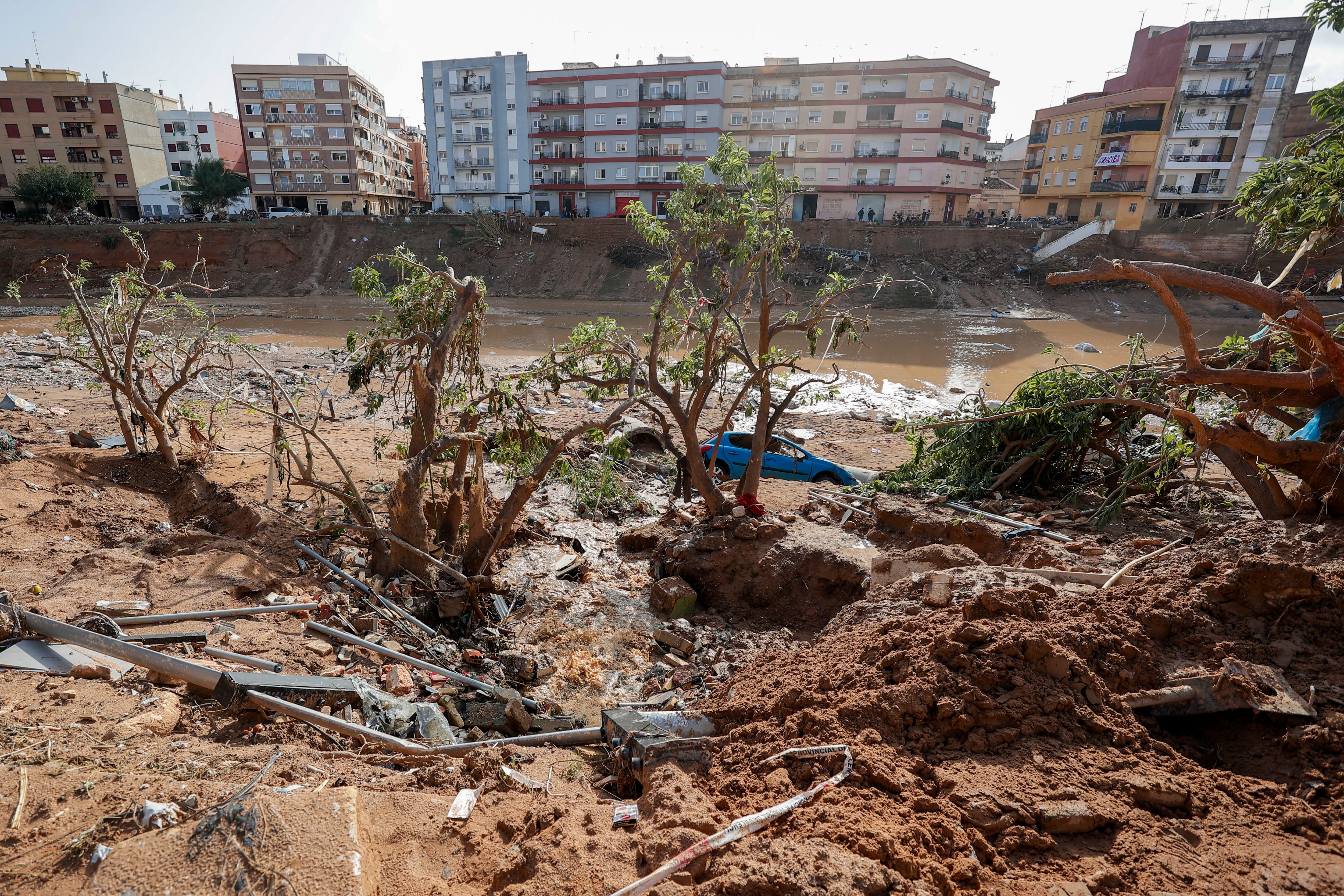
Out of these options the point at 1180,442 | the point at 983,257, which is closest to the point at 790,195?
the point at 1180,442

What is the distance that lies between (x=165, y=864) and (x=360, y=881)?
814mm

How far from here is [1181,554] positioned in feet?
17.1

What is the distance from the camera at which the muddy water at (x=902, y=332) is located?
84.4 ft

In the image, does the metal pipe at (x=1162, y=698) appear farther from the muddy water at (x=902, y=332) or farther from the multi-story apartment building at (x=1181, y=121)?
the multi-story apartment building at (x=1181, y=121)

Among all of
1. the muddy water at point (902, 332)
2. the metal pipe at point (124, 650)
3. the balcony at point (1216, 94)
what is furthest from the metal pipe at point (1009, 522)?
the balcony at point (1216, 94)

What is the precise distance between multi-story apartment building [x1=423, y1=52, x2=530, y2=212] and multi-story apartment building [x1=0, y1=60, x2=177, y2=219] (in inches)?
848

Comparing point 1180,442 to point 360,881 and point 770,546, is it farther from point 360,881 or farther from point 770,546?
point 360,881

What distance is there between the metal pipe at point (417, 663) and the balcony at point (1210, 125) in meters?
52.0

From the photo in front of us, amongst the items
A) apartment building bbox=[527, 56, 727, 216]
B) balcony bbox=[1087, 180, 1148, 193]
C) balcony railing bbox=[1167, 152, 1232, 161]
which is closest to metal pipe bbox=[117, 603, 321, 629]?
apartment building bbox=[527, 56, 727, 216]

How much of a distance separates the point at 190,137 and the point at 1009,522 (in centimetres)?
6848

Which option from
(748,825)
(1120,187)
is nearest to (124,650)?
(748,825)

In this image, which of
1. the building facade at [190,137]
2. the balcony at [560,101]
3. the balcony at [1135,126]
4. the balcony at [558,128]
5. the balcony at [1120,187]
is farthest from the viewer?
the building facade at [190,137]

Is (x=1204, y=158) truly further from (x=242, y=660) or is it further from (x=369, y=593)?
(x=242, y=660)

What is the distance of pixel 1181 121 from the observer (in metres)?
40.8
